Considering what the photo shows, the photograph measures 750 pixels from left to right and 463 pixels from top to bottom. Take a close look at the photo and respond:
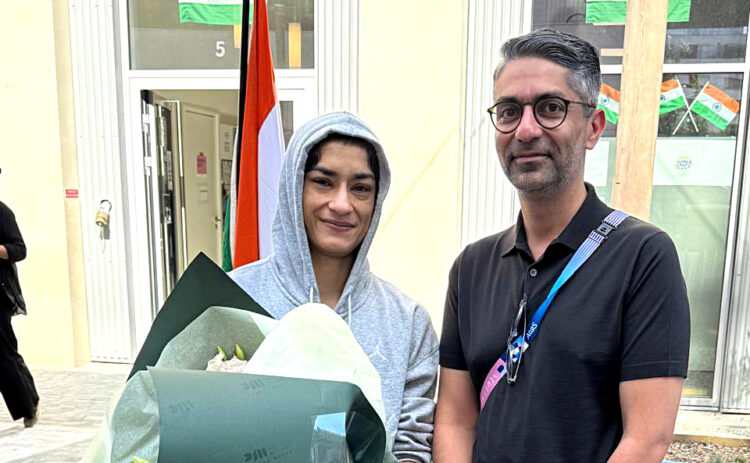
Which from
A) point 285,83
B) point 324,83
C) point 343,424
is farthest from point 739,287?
point 343,424

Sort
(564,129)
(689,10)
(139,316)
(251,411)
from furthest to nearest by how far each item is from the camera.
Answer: (139,316), (689,10), (564,129), (251,411)

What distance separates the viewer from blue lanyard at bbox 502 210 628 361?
1.29m

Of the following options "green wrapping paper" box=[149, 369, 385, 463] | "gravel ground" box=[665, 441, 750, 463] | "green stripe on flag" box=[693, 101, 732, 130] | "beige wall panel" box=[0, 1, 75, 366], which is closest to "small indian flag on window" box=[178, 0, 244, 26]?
"beige wall panel" box=[0, 1, 75, 366]

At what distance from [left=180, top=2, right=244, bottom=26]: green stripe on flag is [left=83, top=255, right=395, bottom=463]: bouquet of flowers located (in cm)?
426

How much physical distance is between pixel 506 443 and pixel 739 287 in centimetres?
388

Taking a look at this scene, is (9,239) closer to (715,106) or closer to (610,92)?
(610,92)

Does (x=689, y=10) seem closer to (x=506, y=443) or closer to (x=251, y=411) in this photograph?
(x=506, y=443)

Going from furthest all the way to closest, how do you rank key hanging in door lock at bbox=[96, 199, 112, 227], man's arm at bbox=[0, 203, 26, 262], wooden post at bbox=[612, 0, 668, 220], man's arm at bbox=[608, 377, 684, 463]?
key hanging in door lock at bbox=[96, 199, 112, 227], man's arm at bbox=[0, 203, 26, 262], wooden post at bbox=[612, 0, 668, 220], man's arm at bbox=[608, 377, 684, 463]

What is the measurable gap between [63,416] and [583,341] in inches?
168

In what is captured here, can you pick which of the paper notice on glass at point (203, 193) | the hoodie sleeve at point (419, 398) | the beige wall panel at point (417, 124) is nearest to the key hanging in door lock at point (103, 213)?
the paper notice on glass at point (203, 193)

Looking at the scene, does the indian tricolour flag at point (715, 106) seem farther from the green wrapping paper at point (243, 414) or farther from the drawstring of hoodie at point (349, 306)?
the green wrapping paper at point (243, 414)

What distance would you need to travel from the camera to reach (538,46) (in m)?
1.32

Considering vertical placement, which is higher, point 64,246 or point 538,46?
point 538,46

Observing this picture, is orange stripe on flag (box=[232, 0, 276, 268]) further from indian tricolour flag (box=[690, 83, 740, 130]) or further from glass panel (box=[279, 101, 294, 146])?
indian tricolour flag (box=[690, 83, 740, 130])
